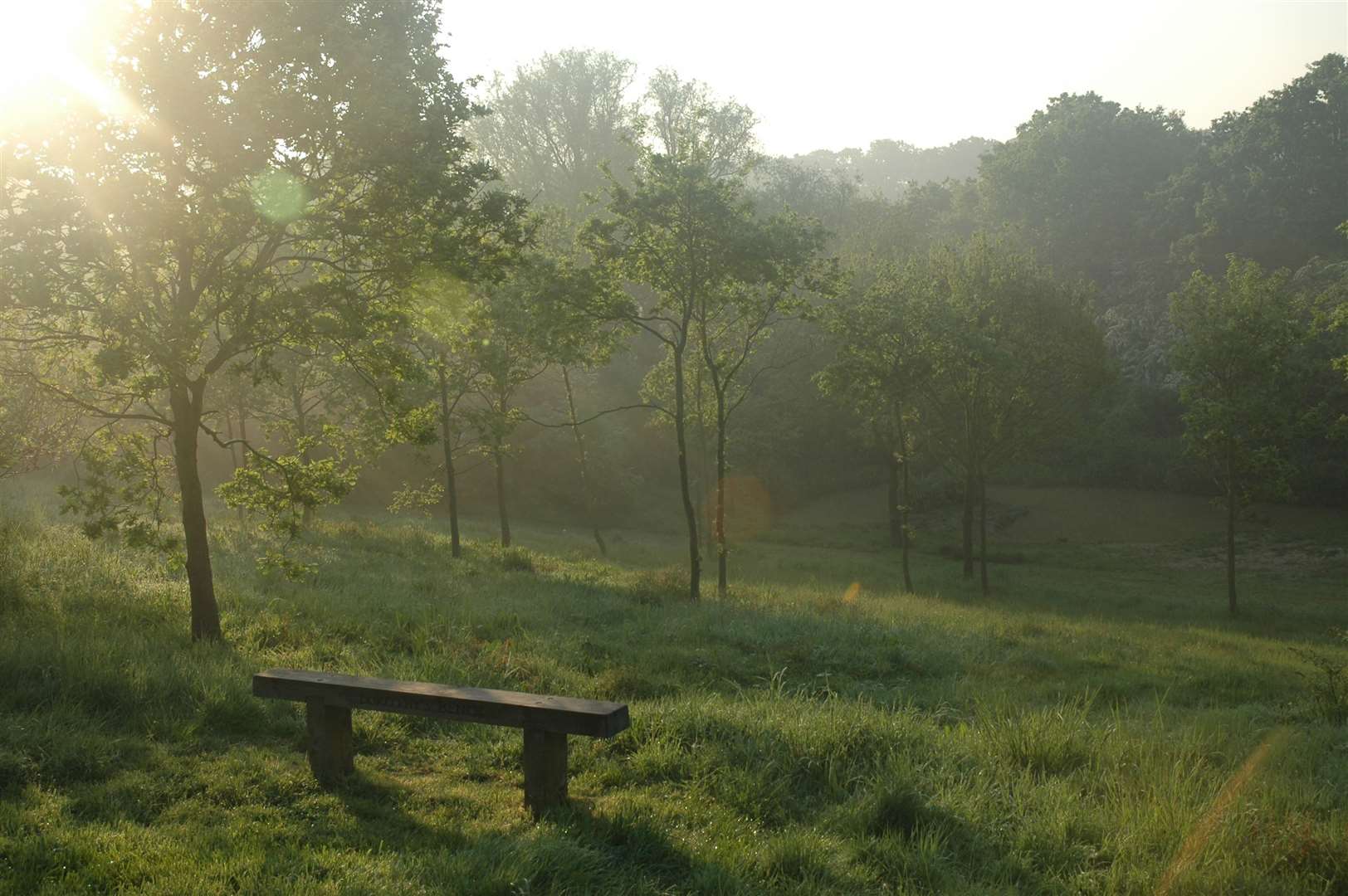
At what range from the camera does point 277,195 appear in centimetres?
1160

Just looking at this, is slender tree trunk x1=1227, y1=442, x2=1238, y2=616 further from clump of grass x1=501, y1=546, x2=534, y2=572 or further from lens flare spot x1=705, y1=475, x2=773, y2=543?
lens flare spot x1=705, y1=475, x2=773, y2=543

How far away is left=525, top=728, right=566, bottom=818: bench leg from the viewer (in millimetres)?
6449

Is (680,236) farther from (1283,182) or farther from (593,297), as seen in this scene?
(1283,182)

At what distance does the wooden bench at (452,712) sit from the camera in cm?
639

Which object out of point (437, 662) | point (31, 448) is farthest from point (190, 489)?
point (437, 662)

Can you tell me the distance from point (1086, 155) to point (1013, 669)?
58.7 metres

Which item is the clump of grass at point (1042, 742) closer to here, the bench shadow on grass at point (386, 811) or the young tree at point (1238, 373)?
the bench shadow on grass at point (386, 811)

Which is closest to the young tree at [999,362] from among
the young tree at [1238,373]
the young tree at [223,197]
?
the young tree at [1238,373]

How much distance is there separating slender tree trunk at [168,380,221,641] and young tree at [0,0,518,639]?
3 centimetres

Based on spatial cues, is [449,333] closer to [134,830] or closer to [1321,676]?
[134,830]

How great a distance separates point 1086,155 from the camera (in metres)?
64.1

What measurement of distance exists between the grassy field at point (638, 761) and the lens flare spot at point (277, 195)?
5004 millimetres

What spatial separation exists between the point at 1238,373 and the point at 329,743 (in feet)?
92.0

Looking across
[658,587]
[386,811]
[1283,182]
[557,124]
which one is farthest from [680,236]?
[1283,182]
